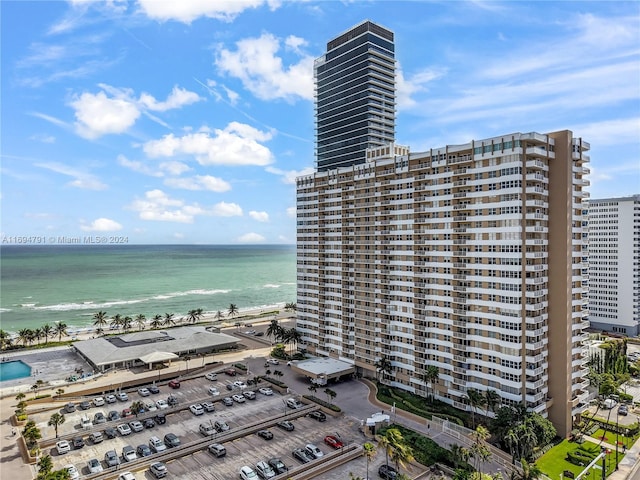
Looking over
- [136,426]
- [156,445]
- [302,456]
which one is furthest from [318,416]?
[136,426]

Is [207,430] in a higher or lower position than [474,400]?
lower

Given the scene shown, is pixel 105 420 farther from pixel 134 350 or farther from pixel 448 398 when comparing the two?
pixel 448 398

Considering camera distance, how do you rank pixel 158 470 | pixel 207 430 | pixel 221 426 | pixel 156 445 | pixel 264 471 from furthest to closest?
pixel 221 426 → pixel 207 430 → pixel 156 445 → pixel 158 470 → pixel 264 471

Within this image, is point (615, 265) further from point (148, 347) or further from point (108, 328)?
point (108, 328)

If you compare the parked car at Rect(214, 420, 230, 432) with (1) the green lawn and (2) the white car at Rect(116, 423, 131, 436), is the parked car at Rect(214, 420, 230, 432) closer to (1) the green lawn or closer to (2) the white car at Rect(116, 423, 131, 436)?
(2) the white car at Rect(116, 423, 131, 436)

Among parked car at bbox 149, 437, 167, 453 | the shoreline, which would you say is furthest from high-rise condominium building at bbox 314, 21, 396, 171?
parked car at bbox 149, 437, 167, 453

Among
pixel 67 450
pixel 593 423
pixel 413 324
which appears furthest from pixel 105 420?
pixel 593 423
